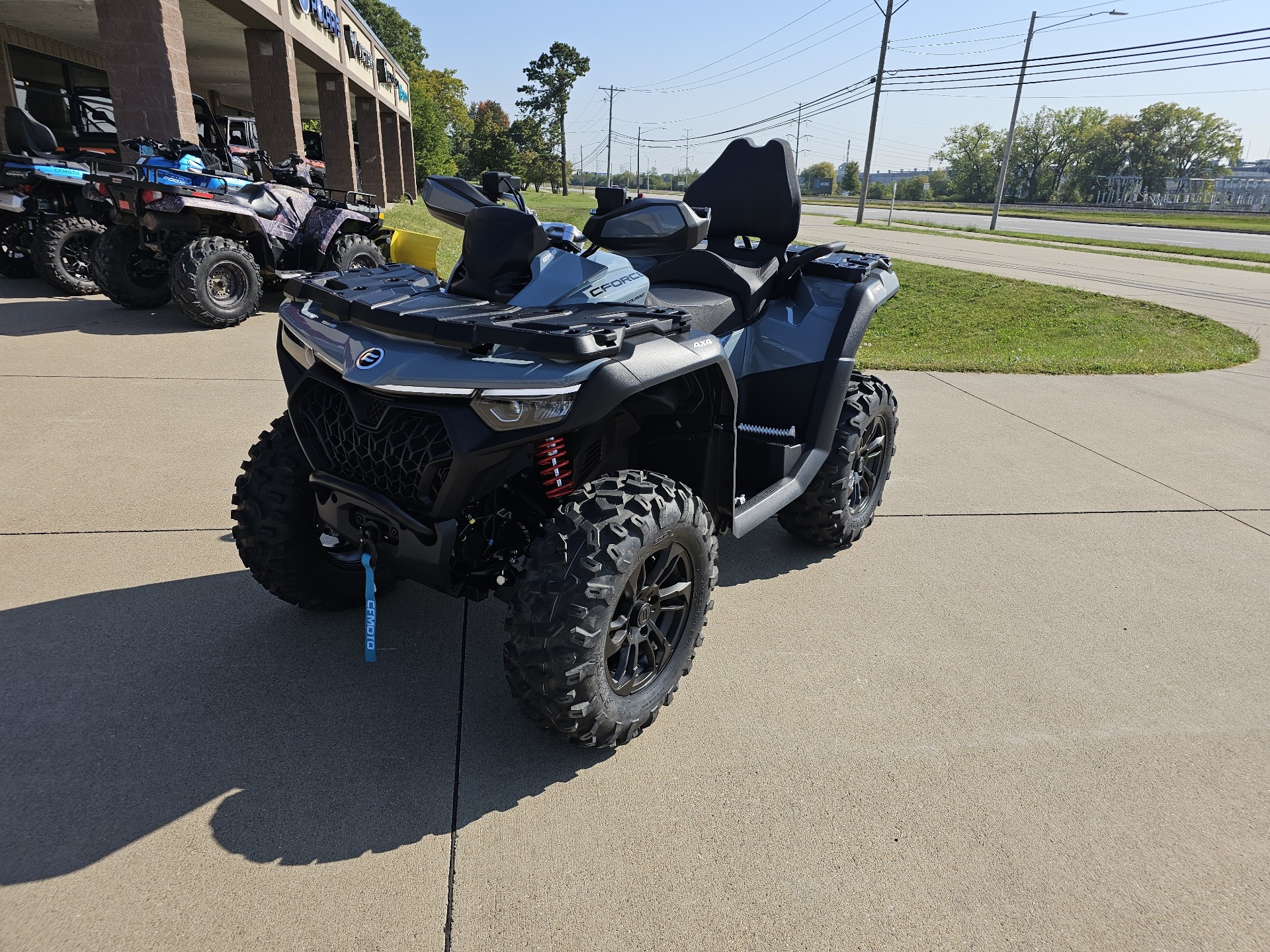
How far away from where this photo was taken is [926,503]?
4379 millimetres

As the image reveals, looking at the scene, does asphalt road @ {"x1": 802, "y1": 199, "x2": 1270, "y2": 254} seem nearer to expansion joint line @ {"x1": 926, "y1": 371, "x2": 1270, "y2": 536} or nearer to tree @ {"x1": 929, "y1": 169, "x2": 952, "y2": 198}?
expansion joint line @ {"x1": 926, "y1": 371, "x2": 1270, "y2": 536}

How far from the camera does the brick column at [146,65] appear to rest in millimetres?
8961

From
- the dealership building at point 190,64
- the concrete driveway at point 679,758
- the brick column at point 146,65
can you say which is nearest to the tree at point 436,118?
the dealership building at point 190,64

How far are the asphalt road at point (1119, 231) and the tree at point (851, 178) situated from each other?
3193 inches

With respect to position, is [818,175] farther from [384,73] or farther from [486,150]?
[384,73]

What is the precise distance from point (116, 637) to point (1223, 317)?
1334 centimetres

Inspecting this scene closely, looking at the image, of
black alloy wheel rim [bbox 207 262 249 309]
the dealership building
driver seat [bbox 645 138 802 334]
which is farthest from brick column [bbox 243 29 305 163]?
driver seat [bbox 645 138 802 334]

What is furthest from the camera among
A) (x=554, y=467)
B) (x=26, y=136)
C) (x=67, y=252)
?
(x=26, y=136)

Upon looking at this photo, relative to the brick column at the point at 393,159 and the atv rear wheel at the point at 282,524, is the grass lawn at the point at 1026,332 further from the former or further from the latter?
the brick column at the point at 393,159

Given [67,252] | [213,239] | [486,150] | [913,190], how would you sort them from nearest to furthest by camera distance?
[213,239]
[67,252]
[486,150]
[913,190]

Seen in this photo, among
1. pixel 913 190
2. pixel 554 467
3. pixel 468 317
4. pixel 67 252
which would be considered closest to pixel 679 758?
pixel 554 467

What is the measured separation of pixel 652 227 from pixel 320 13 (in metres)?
17.7

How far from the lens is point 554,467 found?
89.5 inches

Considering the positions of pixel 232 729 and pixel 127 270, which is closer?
pixel 232 729
